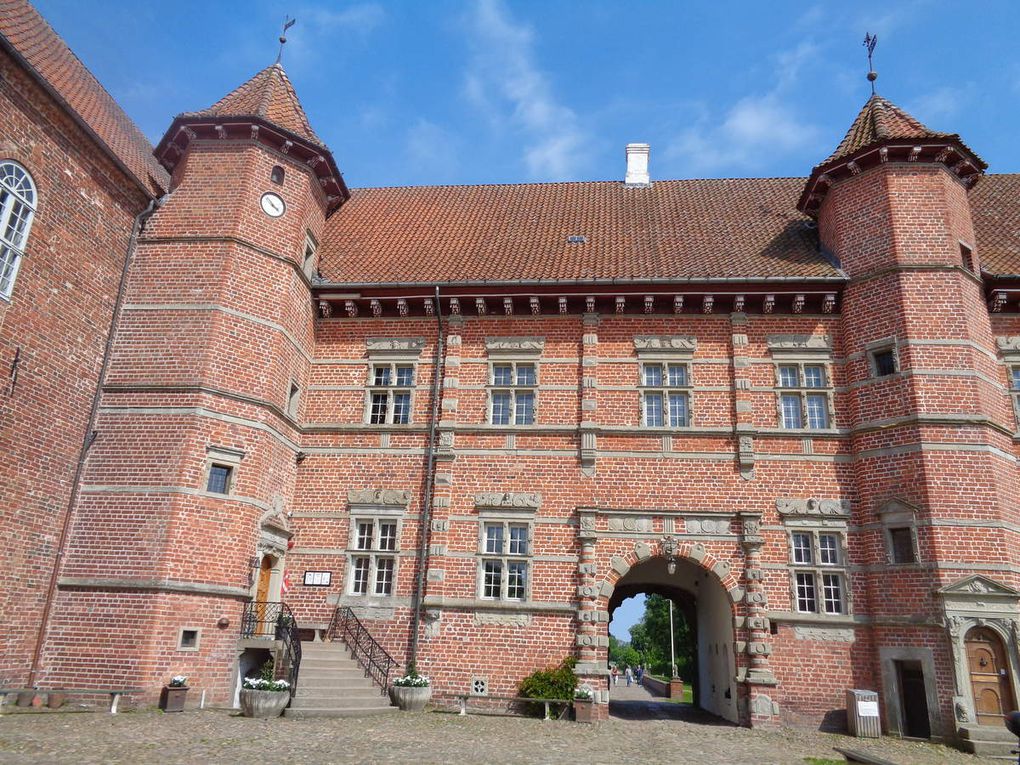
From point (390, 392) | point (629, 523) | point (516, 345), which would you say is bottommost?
point (629, 523)

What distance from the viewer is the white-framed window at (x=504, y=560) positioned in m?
14.9

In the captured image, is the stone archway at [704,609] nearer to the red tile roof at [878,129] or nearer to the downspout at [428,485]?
the downspout at [428,485]

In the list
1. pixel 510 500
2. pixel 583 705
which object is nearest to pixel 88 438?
pixel 510 500

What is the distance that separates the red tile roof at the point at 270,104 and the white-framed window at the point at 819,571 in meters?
13.4

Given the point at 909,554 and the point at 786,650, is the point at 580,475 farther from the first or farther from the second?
the point at 909,554

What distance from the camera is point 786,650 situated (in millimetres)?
13953

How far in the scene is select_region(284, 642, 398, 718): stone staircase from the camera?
489 inches

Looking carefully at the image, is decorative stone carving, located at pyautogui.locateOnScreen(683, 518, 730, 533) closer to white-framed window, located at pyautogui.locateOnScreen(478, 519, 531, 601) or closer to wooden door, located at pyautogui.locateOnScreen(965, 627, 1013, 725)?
white-framed window, located at pyautogui.locateOnScreen(478, 519, 531, 601)

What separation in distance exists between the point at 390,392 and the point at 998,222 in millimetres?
15395

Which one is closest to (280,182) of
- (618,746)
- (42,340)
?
(42,340)

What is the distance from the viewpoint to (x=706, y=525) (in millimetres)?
14805

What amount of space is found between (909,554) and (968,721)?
285 cm

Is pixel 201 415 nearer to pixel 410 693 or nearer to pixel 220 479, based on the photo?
pixel 220 479

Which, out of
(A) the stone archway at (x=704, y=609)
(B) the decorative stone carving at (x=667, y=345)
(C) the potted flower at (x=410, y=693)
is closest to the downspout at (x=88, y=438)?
(C) the potted flower at (x=410, y=693)
